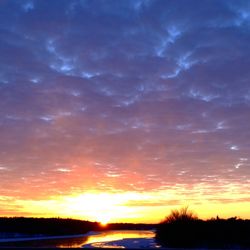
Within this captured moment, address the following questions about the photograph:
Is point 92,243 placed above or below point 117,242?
below

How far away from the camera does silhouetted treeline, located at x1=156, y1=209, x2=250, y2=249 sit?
128 feet

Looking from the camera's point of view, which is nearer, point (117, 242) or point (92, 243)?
point (92, 243)

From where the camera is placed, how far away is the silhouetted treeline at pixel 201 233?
3897 centimetres

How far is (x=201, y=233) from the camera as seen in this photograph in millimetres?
41375

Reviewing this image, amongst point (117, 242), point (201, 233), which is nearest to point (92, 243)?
point (117, 242)

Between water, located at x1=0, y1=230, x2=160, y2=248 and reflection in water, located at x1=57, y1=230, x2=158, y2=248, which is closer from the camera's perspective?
water, located at x1=0, y1=230, x2=160, y2=248

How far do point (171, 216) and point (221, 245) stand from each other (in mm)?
10215

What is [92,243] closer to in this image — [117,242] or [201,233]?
[117,242]

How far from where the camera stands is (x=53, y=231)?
86312 mm

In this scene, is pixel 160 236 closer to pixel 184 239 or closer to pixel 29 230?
pixel 184 239

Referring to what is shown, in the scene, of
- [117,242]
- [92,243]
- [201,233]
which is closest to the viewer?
[201,233]

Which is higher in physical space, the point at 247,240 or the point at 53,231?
the point at 53,231

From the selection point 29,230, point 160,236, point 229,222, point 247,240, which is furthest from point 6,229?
point 247,240

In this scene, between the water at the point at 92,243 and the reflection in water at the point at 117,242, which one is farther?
A: the reflection in water at the point at 117,242
